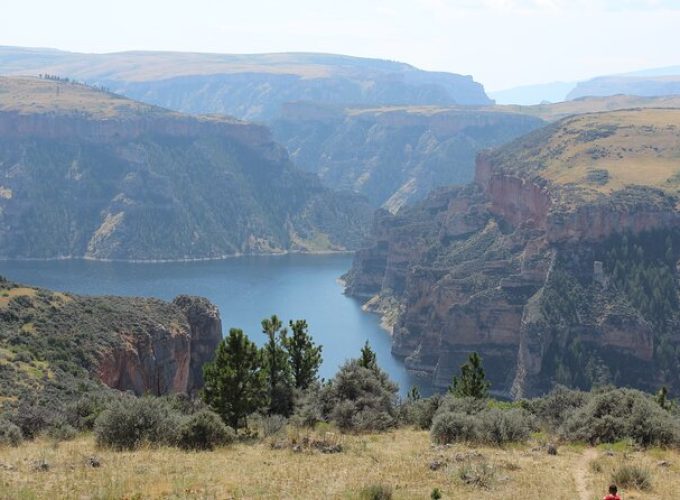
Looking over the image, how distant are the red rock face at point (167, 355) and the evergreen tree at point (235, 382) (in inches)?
692

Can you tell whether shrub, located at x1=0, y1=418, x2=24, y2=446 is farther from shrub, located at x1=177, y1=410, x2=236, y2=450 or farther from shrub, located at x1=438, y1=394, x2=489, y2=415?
shrub, located at x1=438, y1=394, x2=489, y2=415

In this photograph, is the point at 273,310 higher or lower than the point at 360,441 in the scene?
lower

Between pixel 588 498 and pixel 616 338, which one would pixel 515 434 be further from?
pixel 616 338

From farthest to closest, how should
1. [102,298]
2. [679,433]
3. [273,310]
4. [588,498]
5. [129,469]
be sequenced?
[273,310] → [102,298] → [679,433] → [129,469] → [588,498]

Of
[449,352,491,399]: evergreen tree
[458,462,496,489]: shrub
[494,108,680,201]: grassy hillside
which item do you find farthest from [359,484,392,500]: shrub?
[494,108,680,201]: grassy hillside

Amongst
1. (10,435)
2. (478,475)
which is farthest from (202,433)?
(478,475)

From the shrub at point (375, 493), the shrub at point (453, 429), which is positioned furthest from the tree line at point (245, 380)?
the shrub at point (375, 493)

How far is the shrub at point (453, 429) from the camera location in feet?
134

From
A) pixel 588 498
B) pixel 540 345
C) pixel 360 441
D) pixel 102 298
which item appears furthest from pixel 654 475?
pixel 540 345

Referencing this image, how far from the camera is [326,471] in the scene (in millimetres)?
34375

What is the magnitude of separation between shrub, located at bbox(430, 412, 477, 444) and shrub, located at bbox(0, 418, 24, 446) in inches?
647

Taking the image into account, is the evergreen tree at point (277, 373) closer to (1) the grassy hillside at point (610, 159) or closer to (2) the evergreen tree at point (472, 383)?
(2) the evergreen tree at point (472, 383)

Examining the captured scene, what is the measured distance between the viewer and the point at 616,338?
134625 millimetres

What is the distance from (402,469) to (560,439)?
10.0 m
